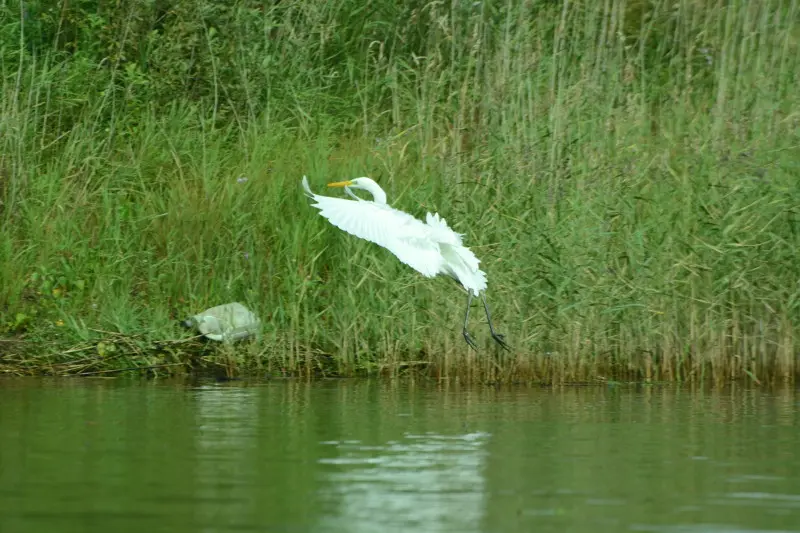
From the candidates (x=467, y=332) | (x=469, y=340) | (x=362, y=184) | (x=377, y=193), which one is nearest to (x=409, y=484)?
A: (x=469, y=340)

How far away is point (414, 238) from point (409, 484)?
2856 millimetres

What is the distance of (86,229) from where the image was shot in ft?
28.2

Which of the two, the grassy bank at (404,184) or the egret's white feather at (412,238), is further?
the grassy bank at (404,184)

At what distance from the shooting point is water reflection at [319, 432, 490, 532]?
360 centimetres

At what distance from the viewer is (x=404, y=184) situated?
846cm

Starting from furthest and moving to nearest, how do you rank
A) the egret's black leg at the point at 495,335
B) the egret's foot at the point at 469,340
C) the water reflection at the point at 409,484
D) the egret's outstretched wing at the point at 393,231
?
the egret's foot at the point at 469,340
the egret's black leg at the point at 495,335
the egret's outstretched wing at the point at 393,231
the water reflection at the point at 409,484

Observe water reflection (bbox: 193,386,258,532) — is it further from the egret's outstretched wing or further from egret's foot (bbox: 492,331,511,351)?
egret's foot (bbox: 492,331,511,351)

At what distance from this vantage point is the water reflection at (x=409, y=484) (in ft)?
11.8

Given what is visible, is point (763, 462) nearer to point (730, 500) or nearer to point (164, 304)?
point (730, 500)

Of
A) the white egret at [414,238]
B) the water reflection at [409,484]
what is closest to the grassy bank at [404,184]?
the white egret at [414,238]

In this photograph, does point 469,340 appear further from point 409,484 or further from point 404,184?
point 409,484

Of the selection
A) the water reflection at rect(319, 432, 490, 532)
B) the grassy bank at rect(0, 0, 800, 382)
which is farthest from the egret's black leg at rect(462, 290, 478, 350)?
the water reflection at rect(319, 432, 490, 532)

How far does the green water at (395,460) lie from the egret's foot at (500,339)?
30 centimetres

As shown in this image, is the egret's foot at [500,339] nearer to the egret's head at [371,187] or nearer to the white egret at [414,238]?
the white egret at [414,238]
